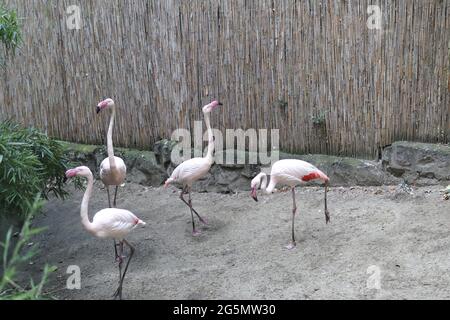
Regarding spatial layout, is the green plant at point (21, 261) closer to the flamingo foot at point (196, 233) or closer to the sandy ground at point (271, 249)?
the sandy ground at point (271, 249)

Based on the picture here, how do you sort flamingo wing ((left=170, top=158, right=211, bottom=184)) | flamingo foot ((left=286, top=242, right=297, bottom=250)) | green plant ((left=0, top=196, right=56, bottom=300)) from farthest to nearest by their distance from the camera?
flamingo wing ((left=170, top=158, right=211, bottom=184))
flamingo foot ((left=286, top=242, right=297, bottom=250))
green plant ((left=0, top=196, right=56, bottom=300))

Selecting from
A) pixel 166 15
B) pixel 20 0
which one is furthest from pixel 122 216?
pixel 20 0

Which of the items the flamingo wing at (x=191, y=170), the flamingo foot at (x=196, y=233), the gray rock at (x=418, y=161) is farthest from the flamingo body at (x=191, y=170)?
the gray rock at (x=418, y=161)

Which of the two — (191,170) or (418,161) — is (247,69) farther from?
(418,161)

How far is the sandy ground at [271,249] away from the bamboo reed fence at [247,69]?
68 cm

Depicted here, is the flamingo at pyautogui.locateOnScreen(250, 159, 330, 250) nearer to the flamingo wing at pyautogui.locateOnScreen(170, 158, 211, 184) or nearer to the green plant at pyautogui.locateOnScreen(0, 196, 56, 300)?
the flamingo wing at pyautogui.locateOnScreen(170, 158, 211, 184)

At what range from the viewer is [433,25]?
16.1 feet

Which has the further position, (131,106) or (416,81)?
(131,106)

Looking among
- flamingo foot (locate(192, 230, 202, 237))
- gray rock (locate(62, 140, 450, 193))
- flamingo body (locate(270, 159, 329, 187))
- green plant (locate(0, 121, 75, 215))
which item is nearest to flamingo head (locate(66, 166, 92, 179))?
green plant (locate(0, 121, 75, 215))

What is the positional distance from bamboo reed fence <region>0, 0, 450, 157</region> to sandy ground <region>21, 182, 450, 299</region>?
0.68 m

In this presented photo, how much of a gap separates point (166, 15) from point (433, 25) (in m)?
2.68

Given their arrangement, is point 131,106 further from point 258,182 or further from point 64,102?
point 258,182

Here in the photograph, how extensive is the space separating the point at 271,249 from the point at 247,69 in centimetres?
199

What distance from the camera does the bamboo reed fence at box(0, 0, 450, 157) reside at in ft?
16.6
